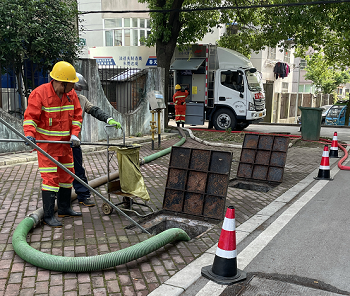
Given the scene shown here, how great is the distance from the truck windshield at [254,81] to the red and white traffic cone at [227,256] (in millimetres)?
12962

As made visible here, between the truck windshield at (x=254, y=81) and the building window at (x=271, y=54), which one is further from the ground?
the building window at (x=271, y=54)

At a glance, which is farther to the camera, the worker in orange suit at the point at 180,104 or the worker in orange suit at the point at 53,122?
the worker in orange suit at the point at 180,104

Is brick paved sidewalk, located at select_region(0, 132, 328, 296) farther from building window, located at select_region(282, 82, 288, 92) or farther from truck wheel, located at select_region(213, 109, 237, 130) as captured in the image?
building window, located at select_region(282, 82, 288, 92)

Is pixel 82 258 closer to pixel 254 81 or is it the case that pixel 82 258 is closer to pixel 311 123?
pixel 311 123

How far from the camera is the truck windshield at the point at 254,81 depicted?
16.1 meters

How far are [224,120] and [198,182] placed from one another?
11147mm

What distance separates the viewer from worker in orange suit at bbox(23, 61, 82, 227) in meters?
4.71

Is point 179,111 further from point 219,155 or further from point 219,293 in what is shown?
point 219,293

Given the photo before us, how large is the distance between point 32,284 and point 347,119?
23.5 meters

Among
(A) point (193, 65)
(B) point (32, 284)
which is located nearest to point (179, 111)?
(A) point (193, 65)

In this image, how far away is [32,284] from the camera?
3.49 meters

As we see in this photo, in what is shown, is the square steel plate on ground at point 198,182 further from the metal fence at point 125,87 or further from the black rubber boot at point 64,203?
the metal fence at point 125,87

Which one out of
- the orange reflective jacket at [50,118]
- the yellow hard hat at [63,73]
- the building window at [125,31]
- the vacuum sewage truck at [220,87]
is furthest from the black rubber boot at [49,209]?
the building window at [125,31]

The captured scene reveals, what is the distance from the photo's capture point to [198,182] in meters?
5.59
